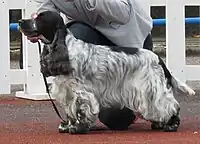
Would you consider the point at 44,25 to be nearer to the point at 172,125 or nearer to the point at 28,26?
the point at 28,26

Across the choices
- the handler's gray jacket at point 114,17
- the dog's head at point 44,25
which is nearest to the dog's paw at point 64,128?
the dog's head at point 44,25

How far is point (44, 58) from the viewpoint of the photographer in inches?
233

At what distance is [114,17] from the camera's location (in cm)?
616

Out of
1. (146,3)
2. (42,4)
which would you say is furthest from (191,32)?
(42,4)

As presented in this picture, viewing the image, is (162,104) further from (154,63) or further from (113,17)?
(113,17)

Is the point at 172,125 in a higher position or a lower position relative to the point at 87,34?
lower

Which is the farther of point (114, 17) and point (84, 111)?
point (114, 17)

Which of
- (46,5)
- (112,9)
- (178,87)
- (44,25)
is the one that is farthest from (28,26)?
(178,87)

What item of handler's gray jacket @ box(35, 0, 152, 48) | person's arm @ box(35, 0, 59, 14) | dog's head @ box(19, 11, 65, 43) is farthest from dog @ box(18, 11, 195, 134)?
person's arm @ box(35, 0, 59, 14)

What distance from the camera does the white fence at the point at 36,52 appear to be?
366 inches

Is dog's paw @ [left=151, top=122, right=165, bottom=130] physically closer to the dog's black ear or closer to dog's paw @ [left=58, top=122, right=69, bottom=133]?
dog's paw @ [left=58, top=122, right=69, bottom=133]

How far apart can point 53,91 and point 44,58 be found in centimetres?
28

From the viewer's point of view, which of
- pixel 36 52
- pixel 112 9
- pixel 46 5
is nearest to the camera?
pixel 112 9

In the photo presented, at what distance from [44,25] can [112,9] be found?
24.1 inches
